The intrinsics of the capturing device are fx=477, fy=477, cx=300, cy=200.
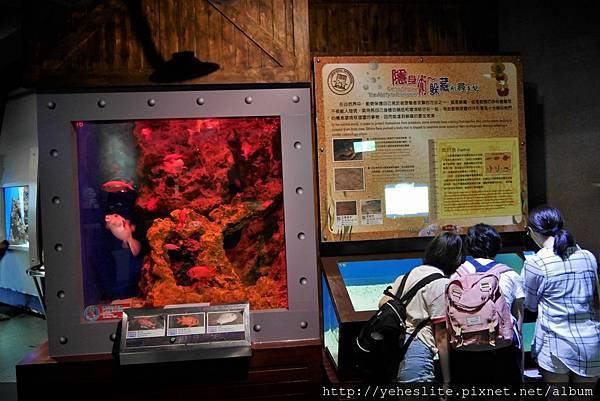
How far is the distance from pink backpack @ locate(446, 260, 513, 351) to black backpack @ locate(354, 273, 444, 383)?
0.14 m

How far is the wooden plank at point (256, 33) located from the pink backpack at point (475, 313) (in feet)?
5.41

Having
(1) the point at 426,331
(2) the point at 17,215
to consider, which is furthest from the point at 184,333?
(2) the point at 17,215

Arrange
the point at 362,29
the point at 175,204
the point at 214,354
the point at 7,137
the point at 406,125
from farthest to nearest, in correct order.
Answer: the point at 7,137 < the point at 362,29 < the point at 406,125 < the point at 175,204 < the point at 214,354

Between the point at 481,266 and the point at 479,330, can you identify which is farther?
the point at 481,266

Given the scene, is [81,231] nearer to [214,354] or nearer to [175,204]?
[175,204]

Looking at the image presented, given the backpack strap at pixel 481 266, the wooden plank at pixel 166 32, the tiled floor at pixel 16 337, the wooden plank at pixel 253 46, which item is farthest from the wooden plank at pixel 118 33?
the tiled floor at pixel 16 337

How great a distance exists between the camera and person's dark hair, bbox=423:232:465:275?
9.23 ft

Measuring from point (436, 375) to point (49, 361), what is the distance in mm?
2271

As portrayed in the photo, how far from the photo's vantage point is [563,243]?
9.55ft

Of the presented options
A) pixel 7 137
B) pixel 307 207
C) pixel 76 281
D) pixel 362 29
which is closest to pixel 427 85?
pixel 362 29

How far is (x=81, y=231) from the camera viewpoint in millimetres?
2859

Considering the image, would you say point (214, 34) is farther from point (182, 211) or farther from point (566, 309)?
point (566, 309)

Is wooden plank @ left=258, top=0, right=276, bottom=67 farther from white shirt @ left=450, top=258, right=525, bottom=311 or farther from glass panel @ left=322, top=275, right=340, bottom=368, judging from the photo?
white shirt @ left=450, top=258, right=525, bottom=311

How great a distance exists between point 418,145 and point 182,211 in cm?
186
